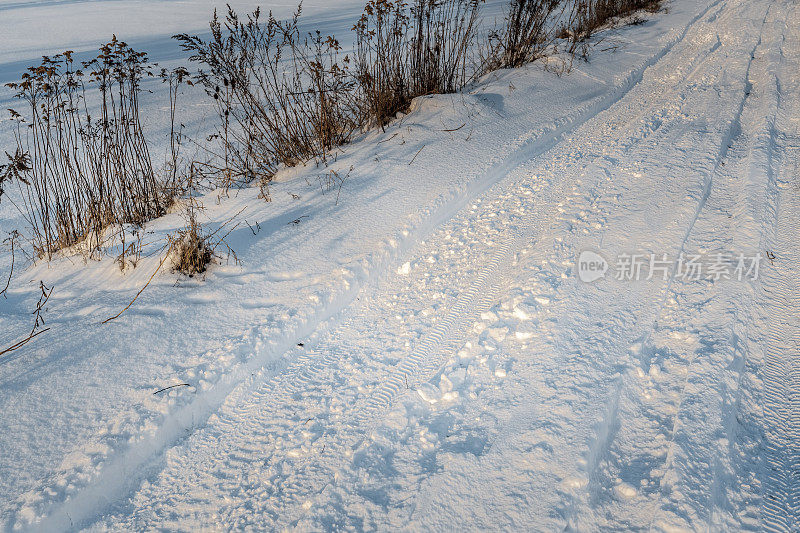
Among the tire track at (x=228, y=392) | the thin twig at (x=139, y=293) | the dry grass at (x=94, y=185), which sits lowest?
the tire track at (x=228, y=392)

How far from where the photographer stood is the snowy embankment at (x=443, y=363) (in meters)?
1.82

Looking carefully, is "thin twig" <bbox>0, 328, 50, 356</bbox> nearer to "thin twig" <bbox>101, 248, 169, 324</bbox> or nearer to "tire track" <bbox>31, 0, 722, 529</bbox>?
"thin twig" <bbox>101, 248, 169, 324</bbox>

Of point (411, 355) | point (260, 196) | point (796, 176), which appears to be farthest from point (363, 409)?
point (796, 176)

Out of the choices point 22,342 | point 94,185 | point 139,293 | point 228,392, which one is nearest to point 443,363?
point 228,392

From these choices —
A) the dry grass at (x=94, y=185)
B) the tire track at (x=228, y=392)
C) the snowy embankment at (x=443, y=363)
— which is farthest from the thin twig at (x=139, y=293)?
the tire track at (x=228, y=392)

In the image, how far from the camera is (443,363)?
7.84 ft

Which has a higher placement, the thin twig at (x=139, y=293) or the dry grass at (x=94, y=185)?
the dry grass at (x=94, y=185)

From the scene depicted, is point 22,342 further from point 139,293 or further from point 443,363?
point 443,363

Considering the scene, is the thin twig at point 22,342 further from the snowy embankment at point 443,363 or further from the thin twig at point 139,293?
the thin twig at point 139,293

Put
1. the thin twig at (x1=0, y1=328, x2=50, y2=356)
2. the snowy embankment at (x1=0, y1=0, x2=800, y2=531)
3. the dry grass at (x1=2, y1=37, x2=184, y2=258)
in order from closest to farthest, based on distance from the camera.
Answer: the snowy embankment at (x1=0, y1=0, x2=800, y2=531)
the thin twig at (x1=0, y1=328, x2=50, y2=356)
the dry grass at (x1=2, y1=37, x2=184, y2=258)

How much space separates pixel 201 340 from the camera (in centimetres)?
268

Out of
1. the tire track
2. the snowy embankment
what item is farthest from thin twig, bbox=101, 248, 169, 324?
the tire track

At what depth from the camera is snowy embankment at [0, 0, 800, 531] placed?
182 cm

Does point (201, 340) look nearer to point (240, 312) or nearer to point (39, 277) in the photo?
point (240, 312)
